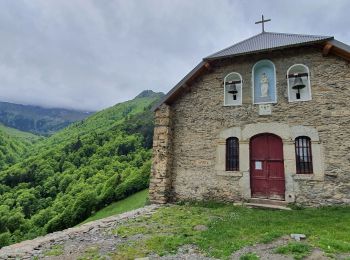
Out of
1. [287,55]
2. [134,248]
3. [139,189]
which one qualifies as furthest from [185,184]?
[139,189]

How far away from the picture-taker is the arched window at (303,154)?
981 cm

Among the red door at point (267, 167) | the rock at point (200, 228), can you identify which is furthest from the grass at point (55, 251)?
the red door at point (267, 167)

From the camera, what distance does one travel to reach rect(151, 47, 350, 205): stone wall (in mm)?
9391

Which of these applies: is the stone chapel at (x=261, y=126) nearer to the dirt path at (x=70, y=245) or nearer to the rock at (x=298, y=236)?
the rock at (x=298, y=236)

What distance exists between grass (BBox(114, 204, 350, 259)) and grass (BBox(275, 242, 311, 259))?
298 millimetres

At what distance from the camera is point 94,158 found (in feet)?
171

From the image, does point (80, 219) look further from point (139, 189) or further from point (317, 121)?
point (317, 121)

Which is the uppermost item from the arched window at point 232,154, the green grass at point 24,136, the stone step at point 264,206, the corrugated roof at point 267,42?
the green grass at point 24,136

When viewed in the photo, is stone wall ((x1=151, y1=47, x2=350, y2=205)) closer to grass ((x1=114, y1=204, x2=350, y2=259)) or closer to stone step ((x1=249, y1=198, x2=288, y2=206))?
stone step ((x1=249, y1=198, x2=288, y2=206))

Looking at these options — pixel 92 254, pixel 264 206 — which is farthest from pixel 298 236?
pixel 92 254

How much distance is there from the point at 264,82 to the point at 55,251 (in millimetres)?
8990

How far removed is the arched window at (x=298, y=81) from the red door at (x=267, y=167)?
168 centimetres

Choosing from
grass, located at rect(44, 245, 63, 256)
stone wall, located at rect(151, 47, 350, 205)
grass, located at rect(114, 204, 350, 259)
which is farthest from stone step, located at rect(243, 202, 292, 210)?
grass, located at rect(44, 245, 63, 256)

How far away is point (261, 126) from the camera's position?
10531 millimetres
